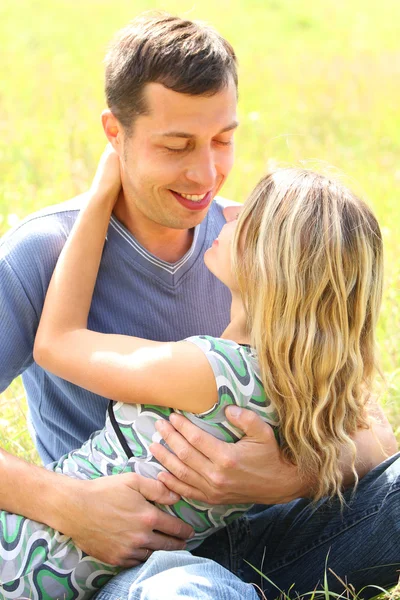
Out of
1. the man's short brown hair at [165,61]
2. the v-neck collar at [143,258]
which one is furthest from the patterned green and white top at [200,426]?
the man's short brown hair at [165,61]

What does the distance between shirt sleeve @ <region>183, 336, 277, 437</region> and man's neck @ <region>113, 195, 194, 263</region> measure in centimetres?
66

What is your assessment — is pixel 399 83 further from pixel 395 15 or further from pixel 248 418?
pixel 248 418

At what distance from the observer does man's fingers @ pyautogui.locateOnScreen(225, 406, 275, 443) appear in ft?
8.43

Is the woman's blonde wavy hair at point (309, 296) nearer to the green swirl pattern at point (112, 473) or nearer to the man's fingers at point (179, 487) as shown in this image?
the green swirl pattern at point (112, 473)

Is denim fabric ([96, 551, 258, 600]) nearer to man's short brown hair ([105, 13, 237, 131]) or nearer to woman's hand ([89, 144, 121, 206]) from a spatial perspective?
→ woman's hand ([89, 144, 121, 206])

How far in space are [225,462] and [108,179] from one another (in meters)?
1.03

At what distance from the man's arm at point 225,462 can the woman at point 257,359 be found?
0.04 metres

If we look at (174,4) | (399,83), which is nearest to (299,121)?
(399,83)

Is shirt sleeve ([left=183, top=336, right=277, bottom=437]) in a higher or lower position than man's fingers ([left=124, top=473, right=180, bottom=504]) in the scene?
higher

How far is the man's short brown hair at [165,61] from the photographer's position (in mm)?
2930

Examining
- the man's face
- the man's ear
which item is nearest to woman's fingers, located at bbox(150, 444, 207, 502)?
→ the man's face

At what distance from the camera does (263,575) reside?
107 inches

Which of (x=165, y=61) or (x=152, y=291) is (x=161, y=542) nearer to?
(x=152, y=291)

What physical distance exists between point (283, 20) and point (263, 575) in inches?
426
